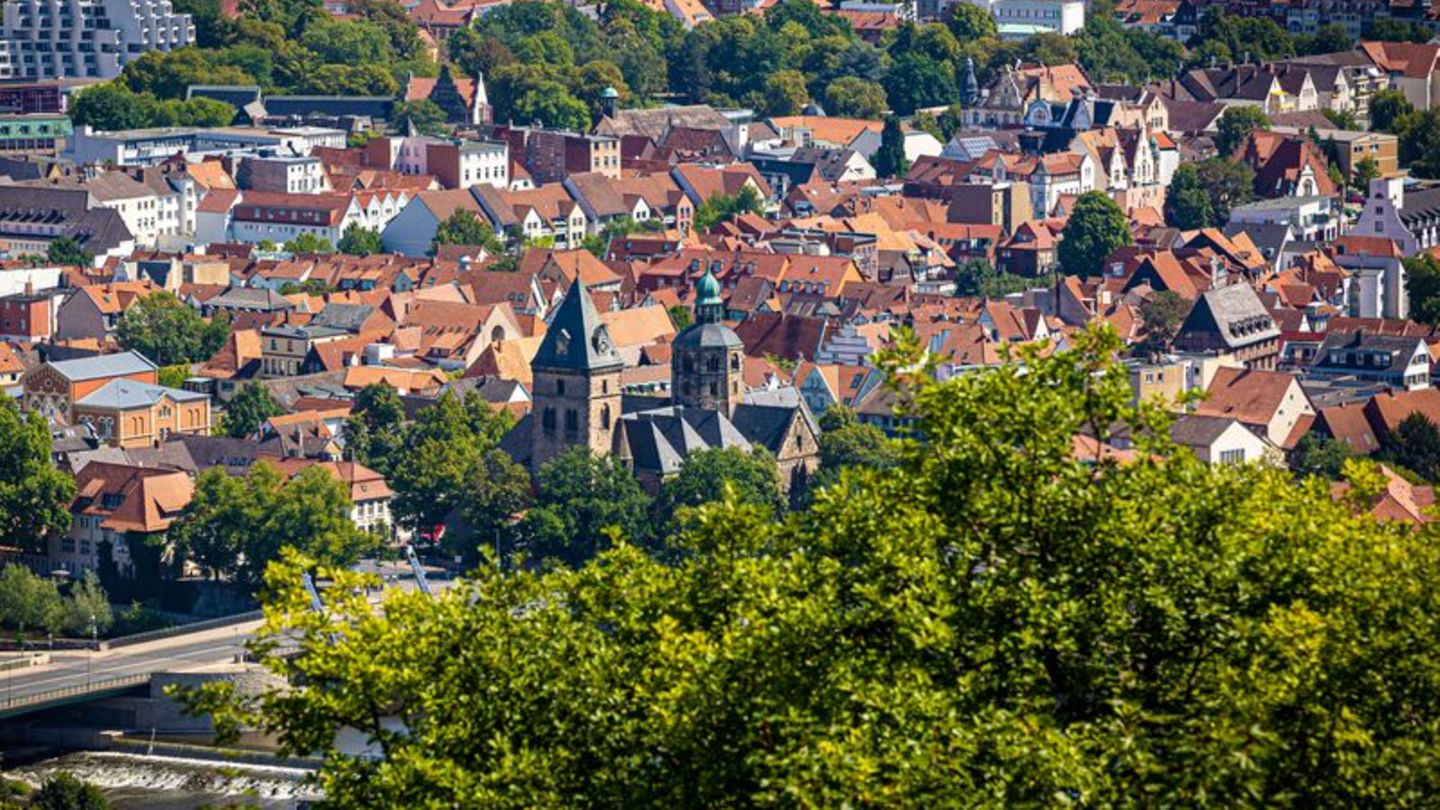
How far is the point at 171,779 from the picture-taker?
56750 millimetres

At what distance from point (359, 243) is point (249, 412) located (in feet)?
83.4

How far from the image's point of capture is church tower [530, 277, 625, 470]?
230 feet

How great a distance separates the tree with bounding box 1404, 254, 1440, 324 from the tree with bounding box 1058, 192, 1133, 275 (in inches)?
364

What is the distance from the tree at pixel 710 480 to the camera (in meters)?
67.0

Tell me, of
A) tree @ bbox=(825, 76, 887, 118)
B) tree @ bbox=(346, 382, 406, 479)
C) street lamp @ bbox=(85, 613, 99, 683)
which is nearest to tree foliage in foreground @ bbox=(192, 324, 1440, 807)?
street lamp @ bbox=(85, 613, 99, 683)

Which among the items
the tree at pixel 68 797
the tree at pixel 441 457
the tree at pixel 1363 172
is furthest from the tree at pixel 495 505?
the tree at pixel 1363 172

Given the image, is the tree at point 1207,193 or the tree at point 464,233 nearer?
the tree at point 464,233

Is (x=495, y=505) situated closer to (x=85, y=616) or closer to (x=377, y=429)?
(x=85, y=616)

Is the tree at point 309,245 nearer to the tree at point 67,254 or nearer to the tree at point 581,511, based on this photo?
the tree at point 67,254

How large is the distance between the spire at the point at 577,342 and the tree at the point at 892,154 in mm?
50664

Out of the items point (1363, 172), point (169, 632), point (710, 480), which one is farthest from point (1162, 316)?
point (169, 632)

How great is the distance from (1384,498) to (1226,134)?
193ft

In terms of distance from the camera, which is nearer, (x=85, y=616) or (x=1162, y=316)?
(x=85, y=616)

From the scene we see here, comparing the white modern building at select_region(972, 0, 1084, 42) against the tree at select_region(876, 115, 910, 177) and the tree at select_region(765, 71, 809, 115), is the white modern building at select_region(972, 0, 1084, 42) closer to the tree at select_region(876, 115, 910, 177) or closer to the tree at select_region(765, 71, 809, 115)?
the tree at select_region(765, 71, 809, 115)
